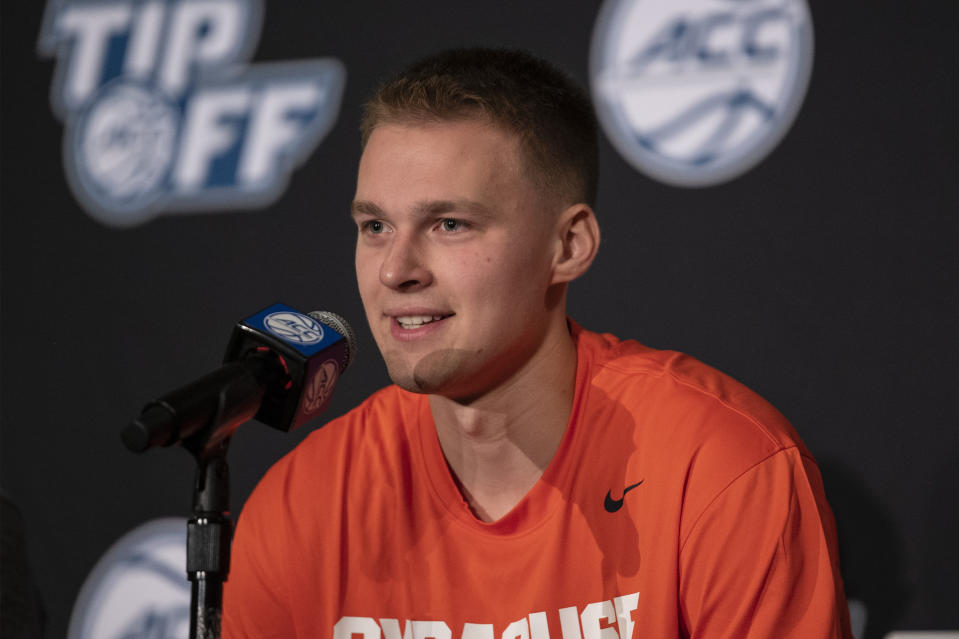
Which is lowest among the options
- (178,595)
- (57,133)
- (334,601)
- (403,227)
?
(178,595)

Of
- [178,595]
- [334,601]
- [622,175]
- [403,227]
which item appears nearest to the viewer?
[403,227]

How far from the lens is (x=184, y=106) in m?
2.47

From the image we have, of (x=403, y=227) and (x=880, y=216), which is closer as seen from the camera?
(x=403, y=227)

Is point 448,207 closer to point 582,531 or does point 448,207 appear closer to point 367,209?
point 367,209

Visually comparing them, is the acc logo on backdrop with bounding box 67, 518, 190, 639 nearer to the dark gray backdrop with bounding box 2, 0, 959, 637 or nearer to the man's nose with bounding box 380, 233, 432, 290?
the dark gray backdrop with bounding box 2, 0, 959, 637

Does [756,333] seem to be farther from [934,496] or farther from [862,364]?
[934,496]

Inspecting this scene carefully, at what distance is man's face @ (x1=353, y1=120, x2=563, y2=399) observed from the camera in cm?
144

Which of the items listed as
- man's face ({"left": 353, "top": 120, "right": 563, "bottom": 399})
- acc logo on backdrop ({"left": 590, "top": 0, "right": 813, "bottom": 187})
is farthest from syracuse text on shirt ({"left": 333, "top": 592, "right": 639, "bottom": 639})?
acc logo on backdrop ({"left": 590, "top": 0, "right": 813, "bottom": 187})

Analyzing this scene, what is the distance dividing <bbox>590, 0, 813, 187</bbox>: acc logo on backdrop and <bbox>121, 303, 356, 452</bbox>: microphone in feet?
3.89

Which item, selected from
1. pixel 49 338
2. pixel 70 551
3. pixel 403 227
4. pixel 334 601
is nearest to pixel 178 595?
pixel 70 551

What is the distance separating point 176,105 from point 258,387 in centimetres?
174

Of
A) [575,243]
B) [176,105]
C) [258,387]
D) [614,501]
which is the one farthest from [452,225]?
[176,105]

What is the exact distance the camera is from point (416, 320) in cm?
145

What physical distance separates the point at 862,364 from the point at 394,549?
3.39ft
